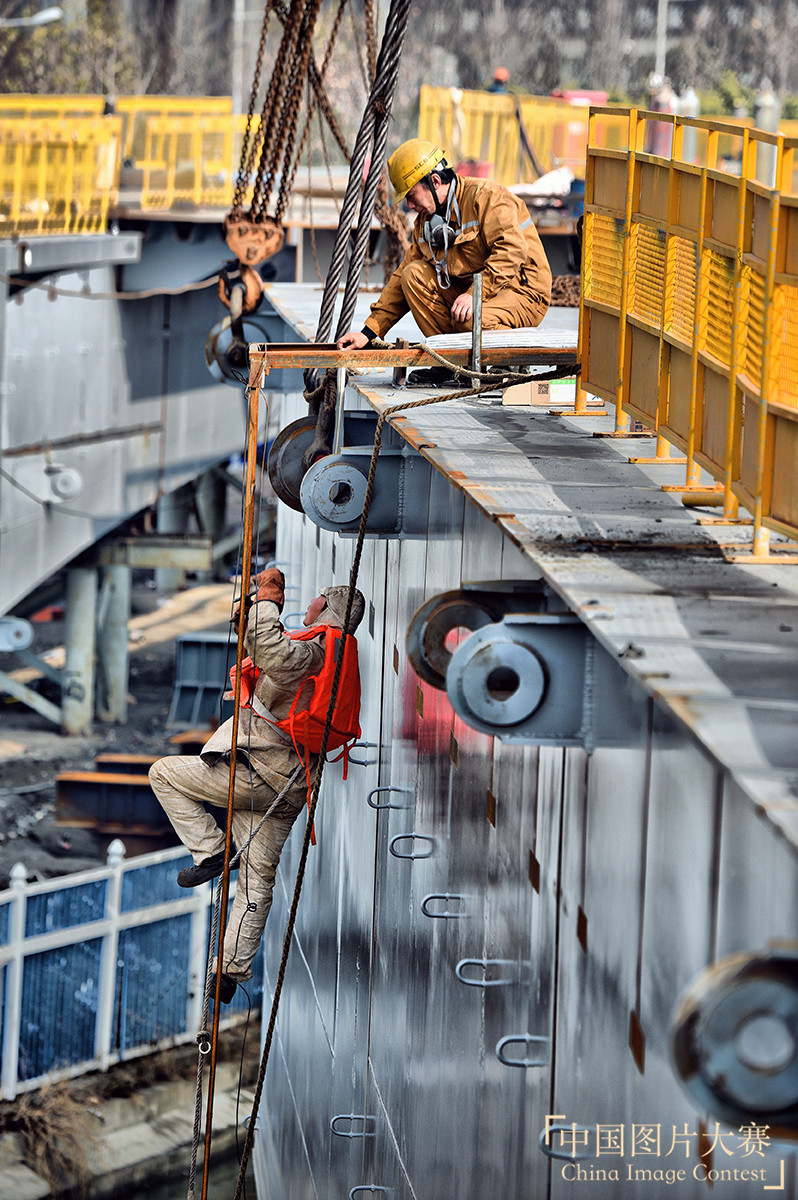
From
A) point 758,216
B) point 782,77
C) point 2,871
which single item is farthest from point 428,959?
point 782,77

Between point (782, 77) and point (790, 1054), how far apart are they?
249ft

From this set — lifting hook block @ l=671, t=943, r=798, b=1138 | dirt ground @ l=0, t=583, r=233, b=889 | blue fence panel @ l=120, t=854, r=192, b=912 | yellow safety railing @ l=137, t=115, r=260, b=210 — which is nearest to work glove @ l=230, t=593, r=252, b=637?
lifting hook block @ l=671, t=943, r=798, b=1138

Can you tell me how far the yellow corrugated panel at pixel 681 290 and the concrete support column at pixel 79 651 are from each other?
71.3 ft

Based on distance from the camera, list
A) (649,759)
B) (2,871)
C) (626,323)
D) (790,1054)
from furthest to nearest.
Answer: (2,871)
(626,323)
(649,759)
(790,1054)

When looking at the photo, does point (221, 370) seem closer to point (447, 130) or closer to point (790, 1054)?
point (790, 1054)

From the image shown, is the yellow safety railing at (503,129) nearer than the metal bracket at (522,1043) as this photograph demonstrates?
No

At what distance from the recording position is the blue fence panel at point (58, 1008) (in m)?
15.0

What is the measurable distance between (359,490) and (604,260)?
172 centimetres

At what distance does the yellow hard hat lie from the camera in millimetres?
8398

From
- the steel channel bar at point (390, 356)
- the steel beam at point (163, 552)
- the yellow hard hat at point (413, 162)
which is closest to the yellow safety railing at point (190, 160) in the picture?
the steel beam at point (163, 552)

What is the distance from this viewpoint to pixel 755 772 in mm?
3223

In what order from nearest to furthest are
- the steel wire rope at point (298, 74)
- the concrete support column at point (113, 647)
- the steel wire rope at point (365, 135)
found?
1. the steel wire rope at point (365, 135)
2. the steel wire rope at point (298, 74)
3. the concrete support column at point (113, 647)

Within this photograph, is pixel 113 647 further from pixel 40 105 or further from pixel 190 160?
pixel 40 105

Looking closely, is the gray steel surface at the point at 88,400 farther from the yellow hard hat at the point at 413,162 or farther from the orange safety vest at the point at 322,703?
the orange safety vest at the point at 322,703
